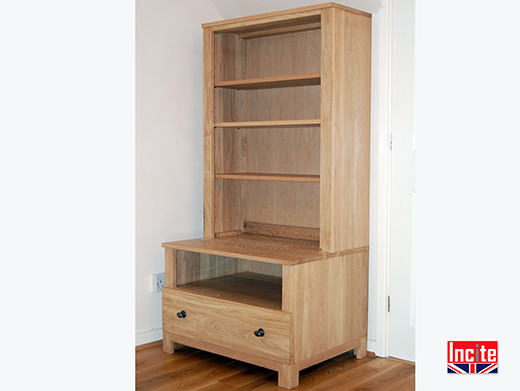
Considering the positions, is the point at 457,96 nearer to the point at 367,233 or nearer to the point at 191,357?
the point at 367,233

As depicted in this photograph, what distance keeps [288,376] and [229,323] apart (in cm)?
39

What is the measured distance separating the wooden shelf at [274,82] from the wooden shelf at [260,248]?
836 millimetres

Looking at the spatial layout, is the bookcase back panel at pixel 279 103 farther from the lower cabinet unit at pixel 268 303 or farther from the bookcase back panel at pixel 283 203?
the lower cabinet unit at pixel 268 303

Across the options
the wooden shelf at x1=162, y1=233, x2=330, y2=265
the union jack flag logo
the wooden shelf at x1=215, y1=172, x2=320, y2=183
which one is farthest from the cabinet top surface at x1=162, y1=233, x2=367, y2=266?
the union jack flag logo

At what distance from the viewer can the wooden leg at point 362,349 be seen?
Answer: 2789mm

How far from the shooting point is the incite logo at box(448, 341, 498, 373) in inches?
52.9

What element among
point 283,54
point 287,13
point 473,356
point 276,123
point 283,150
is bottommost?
point 473,356

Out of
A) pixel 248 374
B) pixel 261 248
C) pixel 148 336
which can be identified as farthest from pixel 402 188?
pixel 148 336

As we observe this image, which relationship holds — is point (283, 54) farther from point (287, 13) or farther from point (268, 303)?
point (268, 303)

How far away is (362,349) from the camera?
280 centimetres
